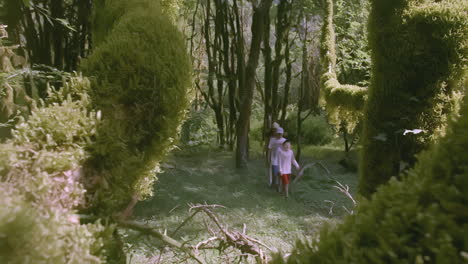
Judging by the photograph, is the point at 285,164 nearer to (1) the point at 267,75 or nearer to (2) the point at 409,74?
(1) the point at 267,75

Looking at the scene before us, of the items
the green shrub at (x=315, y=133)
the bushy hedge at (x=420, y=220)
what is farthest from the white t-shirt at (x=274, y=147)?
the bushy hedge at (x=420, y=220)

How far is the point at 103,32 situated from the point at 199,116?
15.7 ft

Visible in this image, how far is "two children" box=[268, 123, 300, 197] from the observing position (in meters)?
7.82

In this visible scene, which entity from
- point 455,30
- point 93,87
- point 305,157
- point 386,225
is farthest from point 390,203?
point 305,157

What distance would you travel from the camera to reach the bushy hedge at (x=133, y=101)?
1565mm

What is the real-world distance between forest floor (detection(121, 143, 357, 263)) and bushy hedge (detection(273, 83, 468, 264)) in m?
3.19

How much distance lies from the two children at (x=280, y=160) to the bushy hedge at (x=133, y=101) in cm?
594

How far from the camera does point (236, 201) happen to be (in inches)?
264

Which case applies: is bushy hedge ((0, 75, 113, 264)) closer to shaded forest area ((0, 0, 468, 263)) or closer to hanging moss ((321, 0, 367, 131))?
shaded forest area ((0, 0, 468, 263))

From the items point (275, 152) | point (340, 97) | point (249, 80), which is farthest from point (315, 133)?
point (340, 97)

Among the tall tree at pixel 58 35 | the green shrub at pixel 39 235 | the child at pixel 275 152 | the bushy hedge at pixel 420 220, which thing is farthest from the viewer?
the child at pixel 275 152

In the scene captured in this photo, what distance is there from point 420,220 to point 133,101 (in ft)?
4.56

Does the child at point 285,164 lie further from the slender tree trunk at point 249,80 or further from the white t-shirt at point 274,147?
the slender tree trunk at point 249,80

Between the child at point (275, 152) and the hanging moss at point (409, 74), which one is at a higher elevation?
the hanging moss at point (409, 74)
